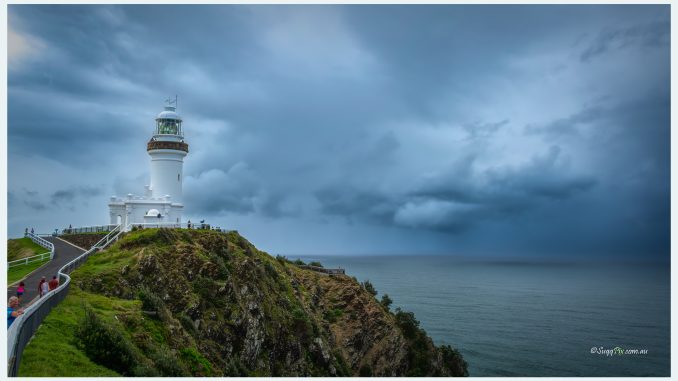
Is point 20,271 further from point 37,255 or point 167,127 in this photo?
point 167,127

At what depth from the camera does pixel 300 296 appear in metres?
53.6

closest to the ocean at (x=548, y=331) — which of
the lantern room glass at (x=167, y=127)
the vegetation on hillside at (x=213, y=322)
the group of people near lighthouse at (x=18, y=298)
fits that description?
the vegetation on hillside at (x=213, y=322)

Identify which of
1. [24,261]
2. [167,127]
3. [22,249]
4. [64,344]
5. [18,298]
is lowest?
[64,344]

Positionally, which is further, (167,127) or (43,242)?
(167,127)

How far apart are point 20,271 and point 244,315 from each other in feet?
48.6

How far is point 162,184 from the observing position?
6275 cm

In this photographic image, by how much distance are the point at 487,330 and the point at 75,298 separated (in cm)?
7038

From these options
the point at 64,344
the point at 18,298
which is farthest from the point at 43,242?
the point at 64,344

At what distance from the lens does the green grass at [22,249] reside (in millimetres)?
46272

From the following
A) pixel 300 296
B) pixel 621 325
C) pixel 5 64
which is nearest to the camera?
pixel 5 64

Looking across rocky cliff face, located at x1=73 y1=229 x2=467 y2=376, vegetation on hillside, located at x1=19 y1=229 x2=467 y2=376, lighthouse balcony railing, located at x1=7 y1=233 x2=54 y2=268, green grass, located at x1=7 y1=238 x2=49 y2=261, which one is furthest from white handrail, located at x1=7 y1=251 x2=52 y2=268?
rocky cliff face, located at x1=73 y1=229 x2=467 y2=376

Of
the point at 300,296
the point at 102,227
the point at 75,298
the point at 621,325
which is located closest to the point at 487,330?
the point at 621,325

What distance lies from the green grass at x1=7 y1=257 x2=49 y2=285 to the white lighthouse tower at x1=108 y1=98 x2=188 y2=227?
58.2 feet

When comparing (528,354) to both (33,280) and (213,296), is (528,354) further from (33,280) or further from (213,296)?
(33,280)
